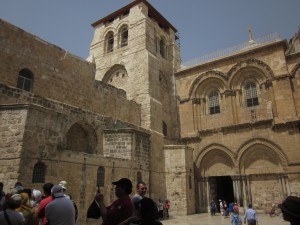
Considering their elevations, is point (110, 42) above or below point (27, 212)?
above

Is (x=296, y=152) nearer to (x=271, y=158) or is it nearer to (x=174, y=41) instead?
(x=271, y=158)

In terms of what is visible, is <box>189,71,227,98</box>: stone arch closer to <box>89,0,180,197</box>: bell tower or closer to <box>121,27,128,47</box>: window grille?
<box>89,0,180,197</box>: bell tower

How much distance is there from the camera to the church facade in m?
9.38

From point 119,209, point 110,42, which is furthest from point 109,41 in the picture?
point 119,209

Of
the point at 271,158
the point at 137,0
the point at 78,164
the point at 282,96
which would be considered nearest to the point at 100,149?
the point at 78,164

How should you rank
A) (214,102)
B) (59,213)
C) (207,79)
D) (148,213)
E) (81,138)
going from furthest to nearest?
(207,79), (214,102), (81,138), (59,213), (148,213)

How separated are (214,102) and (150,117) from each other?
190 inches

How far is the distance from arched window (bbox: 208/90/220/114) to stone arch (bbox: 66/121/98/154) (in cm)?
920

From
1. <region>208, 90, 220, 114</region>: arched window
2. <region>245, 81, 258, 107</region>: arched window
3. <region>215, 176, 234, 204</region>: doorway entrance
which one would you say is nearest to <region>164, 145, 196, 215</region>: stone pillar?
<region>215, 176, 234, 204</region>: doorway entrance

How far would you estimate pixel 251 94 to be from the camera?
1748cm

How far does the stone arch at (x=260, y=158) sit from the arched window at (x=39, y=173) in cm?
1162

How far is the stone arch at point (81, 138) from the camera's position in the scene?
12.4 m

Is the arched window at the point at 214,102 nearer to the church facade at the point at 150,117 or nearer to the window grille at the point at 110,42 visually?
the church facade at the point at 150,117

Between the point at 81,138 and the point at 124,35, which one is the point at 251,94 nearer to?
the point at 81,138
